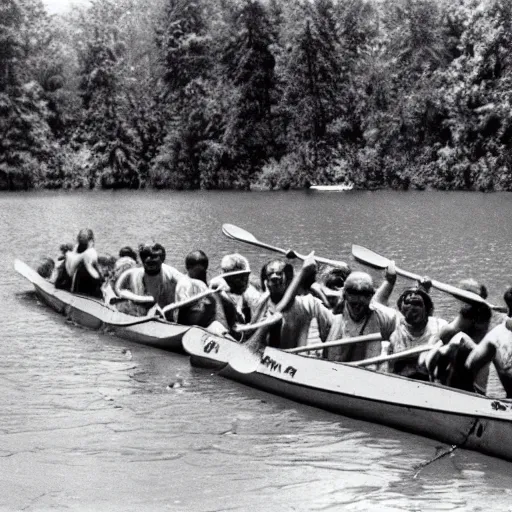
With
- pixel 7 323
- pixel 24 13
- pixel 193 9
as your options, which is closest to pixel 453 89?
pixel 193 9

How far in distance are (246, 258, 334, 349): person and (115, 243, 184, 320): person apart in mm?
2467

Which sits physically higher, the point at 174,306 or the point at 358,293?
the point at 358,293

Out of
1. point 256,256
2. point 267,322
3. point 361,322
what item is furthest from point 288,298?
point 256,256

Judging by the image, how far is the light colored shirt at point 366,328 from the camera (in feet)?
30.7

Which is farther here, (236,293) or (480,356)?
(236,293)

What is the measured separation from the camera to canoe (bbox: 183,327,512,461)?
305 inches

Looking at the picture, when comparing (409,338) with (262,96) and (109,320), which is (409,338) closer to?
(109,320)

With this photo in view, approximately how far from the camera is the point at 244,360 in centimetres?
1030

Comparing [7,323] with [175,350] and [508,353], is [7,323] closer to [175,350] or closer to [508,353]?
[175,350]

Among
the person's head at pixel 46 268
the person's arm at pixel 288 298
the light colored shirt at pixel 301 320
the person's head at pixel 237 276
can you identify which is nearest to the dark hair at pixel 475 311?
the person's arm at pixel 288 298

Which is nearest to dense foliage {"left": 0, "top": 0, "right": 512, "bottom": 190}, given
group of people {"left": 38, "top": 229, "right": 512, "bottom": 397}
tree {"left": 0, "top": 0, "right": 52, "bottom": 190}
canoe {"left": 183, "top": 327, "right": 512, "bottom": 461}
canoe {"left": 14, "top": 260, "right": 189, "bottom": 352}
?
tree {"left": 0, "top": 0, "right": 52, "bottom": 190}

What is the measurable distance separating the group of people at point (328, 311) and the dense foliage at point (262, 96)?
3500 centimetres

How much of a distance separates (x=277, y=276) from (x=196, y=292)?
2237 mm

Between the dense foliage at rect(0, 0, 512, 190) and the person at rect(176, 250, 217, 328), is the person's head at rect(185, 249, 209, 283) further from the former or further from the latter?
the dense foliage at rect(0, 0, 512, 190)
